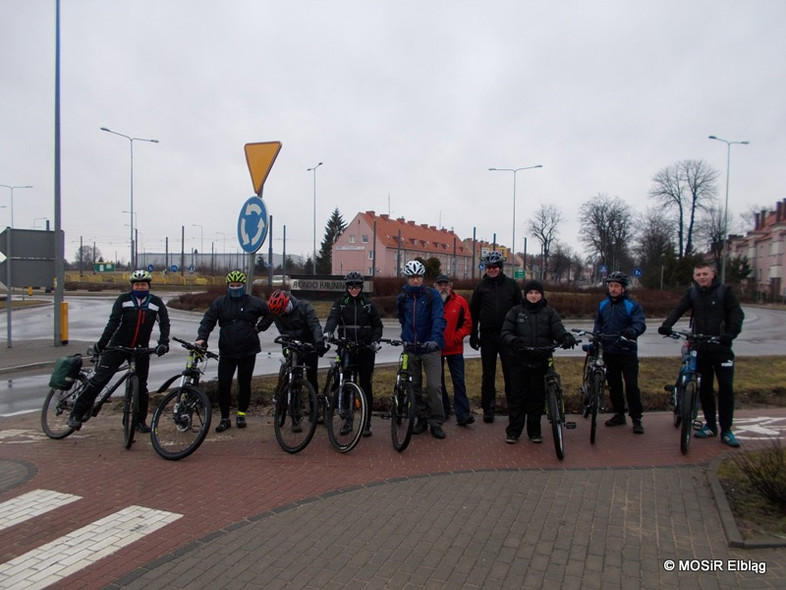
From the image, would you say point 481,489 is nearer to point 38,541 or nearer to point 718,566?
point 718,566

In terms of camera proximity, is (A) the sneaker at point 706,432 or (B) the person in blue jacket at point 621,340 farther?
(B) the person in blue jacket at point 621,340

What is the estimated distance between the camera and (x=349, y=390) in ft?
19.9

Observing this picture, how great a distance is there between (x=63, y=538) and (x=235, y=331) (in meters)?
3.00

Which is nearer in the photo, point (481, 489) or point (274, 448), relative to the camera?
point (481, 489)

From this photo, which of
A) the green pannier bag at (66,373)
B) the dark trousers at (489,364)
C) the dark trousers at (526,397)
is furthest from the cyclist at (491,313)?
the green pannier bag at (66,373)

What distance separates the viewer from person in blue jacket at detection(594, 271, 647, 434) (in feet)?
22.2

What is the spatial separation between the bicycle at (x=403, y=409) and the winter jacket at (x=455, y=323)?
91 centimetres

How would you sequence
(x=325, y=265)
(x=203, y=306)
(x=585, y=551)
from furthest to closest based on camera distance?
(x=325, y=265) < (x=203, y=306) < (x=585, y=551)

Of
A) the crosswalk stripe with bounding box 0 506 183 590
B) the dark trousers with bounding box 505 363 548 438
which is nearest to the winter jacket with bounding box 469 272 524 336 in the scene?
the dark trousers with bounding box 505 363 548 438

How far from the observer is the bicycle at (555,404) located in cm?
567

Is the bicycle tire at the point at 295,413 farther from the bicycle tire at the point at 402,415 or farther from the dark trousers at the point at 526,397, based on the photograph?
the dark trousers at the point at 526,397

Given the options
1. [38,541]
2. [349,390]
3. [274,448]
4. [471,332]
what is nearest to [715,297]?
[471,332]

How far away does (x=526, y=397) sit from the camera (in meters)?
6.40

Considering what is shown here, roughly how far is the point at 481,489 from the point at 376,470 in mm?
1025
